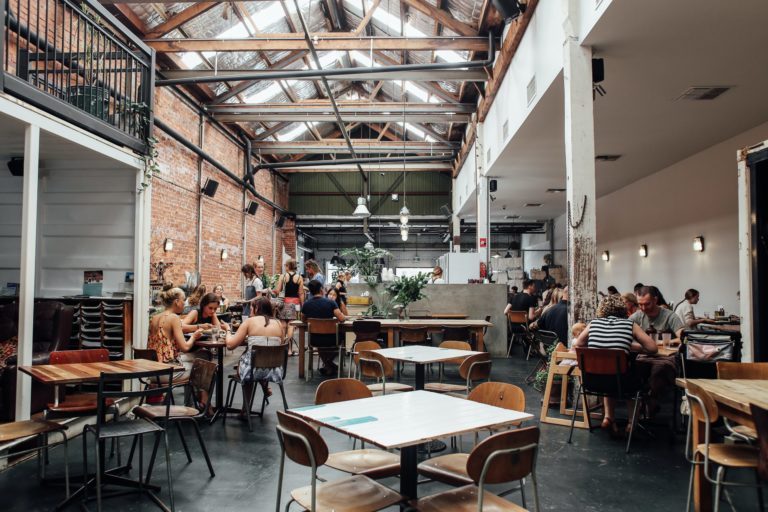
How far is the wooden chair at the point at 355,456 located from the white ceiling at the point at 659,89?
385 cm

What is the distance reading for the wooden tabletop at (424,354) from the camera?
4.70 meters

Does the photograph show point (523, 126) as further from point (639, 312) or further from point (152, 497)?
point (152, 497)

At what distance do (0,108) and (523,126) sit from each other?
6158mm

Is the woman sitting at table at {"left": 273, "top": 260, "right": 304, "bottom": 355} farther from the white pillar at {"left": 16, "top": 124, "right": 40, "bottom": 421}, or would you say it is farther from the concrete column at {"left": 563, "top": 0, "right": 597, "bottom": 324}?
the concrete column at {"left": 563, "top": 0, "right": 597, "bottom": 324}

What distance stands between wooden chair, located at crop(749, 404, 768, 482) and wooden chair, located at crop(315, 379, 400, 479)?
1744 mm

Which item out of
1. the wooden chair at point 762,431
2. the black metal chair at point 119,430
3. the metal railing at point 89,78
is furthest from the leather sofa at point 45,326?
the wooden chair at point 762,431

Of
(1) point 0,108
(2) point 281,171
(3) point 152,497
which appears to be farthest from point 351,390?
(2) point 281,171

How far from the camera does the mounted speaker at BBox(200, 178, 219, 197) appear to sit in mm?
12133

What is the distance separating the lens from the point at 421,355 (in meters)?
5.00

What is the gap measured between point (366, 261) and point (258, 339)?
13.6 feet

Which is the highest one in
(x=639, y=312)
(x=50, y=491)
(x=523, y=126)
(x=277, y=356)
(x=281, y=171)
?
(x=281, y=171)

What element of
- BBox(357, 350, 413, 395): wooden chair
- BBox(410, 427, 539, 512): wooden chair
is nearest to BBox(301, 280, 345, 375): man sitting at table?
BBox(357, 350, 413, 395): wooden chair

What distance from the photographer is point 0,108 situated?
4.03 metres

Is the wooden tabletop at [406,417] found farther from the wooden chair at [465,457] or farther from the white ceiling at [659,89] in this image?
the white ceiling at [659,89]
